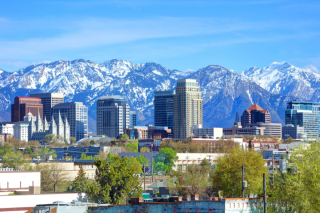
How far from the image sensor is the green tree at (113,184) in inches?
3191

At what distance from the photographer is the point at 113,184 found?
8319 cm

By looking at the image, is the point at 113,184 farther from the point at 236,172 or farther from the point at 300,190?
the point at 300,190

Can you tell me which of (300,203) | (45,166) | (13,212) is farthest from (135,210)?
(45,166)

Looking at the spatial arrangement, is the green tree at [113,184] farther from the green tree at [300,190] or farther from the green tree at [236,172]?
the green tree at [300,190]

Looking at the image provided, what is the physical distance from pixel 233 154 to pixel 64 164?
95.9 metres

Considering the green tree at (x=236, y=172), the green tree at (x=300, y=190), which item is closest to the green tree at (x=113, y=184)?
the green tree at (x=236, y=172)

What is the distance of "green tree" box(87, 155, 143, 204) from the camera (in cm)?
8106

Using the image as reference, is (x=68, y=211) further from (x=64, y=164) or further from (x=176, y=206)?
(x=64, y=164)

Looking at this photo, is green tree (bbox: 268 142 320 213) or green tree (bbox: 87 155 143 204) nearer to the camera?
green tree (bbox: 268 142 320 213)

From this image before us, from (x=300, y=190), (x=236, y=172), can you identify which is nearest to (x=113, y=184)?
(x=236, y=172)

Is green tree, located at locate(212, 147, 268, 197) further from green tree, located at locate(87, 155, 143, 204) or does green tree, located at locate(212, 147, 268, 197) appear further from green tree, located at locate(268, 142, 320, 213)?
green tree, located at locate(268, 142, 320, 213)

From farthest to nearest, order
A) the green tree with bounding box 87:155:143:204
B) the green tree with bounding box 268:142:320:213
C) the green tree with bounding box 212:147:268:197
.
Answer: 1. the green tree with bounding box 212:147:268:197
2. the green tree with bounding box 87:155:143:204
3. the green tree with bounding box 268:142:320:213

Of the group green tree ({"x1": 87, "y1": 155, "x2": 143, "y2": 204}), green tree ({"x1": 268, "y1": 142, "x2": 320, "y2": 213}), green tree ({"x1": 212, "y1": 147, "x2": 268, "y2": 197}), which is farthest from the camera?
green tree ({"x1": 212, "y1": 147, "x2": 268, "y2": 197})

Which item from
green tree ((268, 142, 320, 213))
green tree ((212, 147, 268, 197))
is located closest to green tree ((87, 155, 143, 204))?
green tree ((212, 147, 268, 197))
